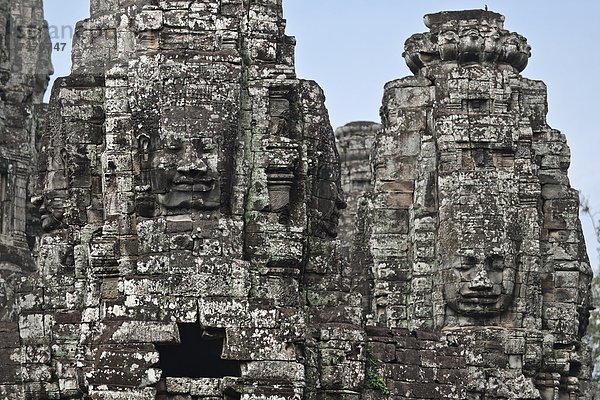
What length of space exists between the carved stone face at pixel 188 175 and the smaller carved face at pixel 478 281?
37.2 feet

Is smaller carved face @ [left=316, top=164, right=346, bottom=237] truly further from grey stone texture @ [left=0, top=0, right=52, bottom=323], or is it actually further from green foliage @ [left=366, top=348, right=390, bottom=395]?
grey stone texture @ [left=0, top=0, right=52, bottom=323]

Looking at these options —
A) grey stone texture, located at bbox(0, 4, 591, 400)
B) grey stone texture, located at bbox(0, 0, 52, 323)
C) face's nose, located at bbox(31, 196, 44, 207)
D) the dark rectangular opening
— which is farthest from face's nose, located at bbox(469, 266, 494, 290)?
the dark rectangular opening

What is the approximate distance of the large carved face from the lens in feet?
139

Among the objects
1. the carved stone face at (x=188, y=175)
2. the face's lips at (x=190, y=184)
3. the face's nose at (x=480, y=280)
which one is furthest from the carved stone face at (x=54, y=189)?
the face's nose at (x=480, y=280)

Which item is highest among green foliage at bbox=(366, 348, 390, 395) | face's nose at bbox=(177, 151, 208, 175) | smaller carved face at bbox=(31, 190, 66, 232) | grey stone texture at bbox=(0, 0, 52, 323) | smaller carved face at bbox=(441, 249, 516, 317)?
grey stone texture at bbox=(0, 0, 52, 323)

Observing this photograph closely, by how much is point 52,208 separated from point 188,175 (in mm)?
3534

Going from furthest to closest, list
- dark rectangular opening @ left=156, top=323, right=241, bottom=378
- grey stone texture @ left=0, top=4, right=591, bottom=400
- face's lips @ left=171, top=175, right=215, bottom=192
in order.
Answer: face's lips @ left=171, top=175, right=215, bottom=192 < dark rectangular opening @ left=156, top=323, right=241, bottom=378 < grey stone texture @ left=0, top=4, right=591, bottom=400

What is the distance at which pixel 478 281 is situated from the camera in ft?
139

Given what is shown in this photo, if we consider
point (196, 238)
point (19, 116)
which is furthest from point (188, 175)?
point (19, 116)

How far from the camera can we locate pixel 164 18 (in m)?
32.2

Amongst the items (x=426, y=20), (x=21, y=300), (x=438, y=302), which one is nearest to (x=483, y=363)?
(x=438, y=302)

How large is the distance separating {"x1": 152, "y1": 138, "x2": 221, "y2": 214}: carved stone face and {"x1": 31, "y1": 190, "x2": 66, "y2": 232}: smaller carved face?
A: 2873 mm

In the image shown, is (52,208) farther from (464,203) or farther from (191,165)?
(464,203)

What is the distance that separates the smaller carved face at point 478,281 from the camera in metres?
42.2
